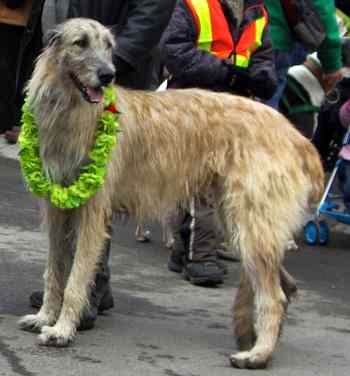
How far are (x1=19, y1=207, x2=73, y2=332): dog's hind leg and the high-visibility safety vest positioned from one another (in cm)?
194

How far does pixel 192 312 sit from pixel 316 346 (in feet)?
2.98

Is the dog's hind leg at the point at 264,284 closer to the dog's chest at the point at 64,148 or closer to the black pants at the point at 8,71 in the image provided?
the dog's chest at the point at 64,148

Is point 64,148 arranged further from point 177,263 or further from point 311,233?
point 311,233

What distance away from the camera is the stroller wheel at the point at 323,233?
34.0 feet

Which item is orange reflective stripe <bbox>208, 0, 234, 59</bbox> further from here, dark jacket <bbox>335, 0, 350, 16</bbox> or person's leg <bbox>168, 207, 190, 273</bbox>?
dark jacket <bbox>335, 0, 350, 16</bbox>

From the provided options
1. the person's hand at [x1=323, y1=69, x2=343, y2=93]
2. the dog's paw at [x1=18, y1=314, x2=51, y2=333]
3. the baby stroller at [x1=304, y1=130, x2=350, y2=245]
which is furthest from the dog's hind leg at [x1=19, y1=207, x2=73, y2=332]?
the baby stroller at [x1=304, y1=130, x2=350, y2=245]

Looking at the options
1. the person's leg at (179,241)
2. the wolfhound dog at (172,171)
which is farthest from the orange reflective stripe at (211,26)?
the wolfhound dog at (172,171)

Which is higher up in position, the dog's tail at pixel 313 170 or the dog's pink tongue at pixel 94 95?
the dog's pink tongue at pixel 94 95

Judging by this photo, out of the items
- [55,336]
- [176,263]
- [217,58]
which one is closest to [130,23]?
[217,58]

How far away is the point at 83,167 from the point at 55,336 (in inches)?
35.5

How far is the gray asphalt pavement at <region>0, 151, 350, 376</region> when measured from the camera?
6.25 metres

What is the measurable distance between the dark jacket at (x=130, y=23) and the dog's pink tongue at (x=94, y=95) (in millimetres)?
727

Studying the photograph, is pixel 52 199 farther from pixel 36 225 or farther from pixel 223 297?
pixel 36 225

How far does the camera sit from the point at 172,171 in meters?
6.65
